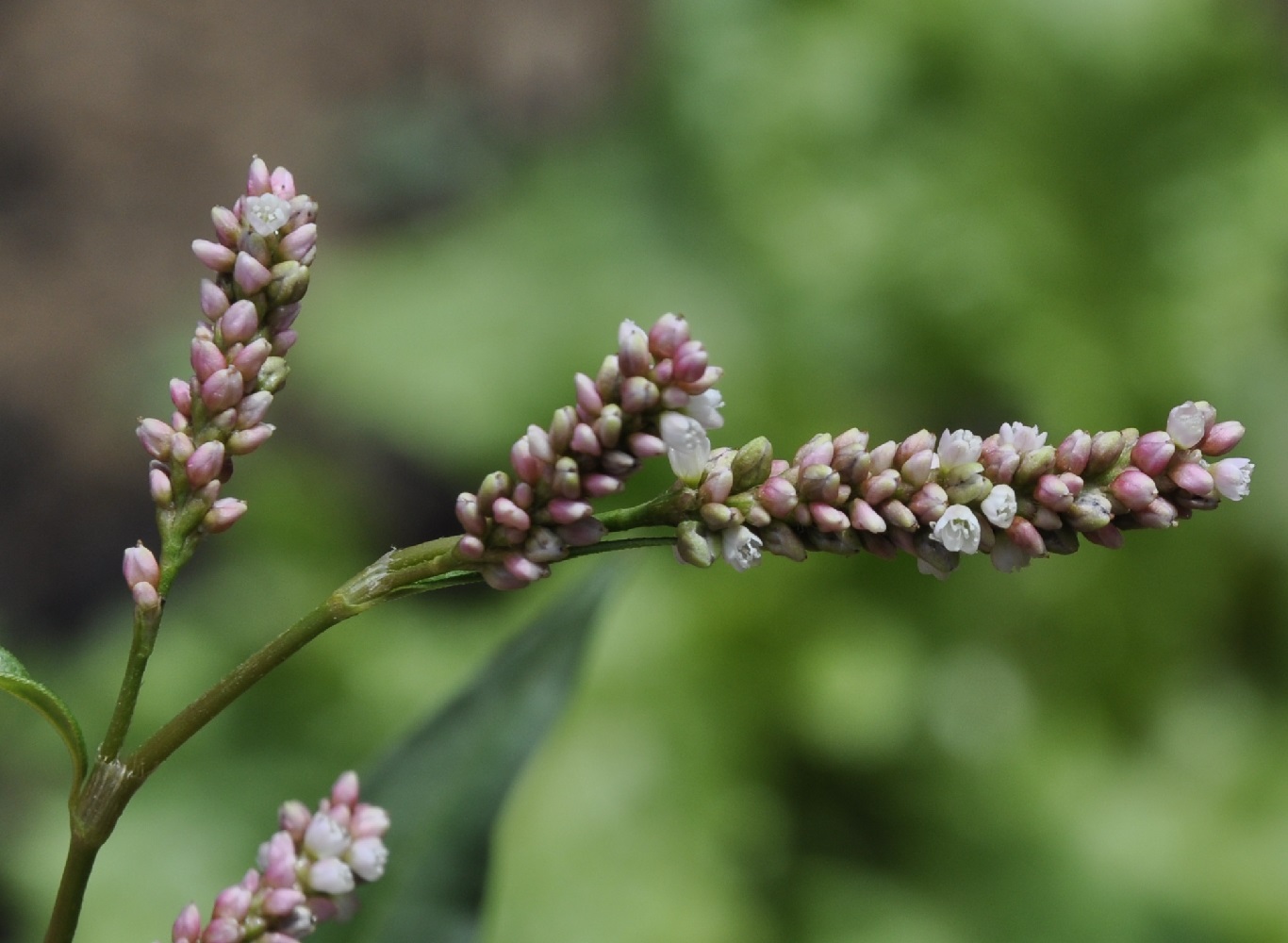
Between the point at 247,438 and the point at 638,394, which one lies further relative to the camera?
the point at 247,438

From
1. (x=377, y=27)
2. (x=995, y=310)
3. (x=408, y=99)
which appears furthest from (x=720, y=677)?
(x=377, y=27)

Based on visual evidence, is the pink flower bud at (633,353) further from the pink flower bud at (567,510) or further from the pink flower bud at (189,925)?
the pink flower bud at (189,925)

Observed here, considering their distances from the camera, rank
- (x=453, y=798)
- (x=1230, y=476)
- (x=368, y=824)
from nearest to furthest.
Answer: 1. (x=1230, y=476)
2. (x=368, y=824)
3. (x=453, y=798)

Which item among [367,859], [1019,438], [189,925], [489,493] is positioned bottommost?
[189,925]

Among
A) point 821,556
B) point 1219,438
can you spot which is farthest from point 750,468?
point 821,556

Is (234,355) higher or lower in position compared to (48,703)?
higher

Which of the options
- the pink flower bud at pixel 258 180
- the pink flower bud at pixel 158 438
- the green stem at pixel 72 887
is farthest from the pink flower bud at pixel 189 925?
the pink flower bud at pixel 258 180

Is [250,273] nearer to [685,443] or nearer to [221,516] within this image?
[221,516]
